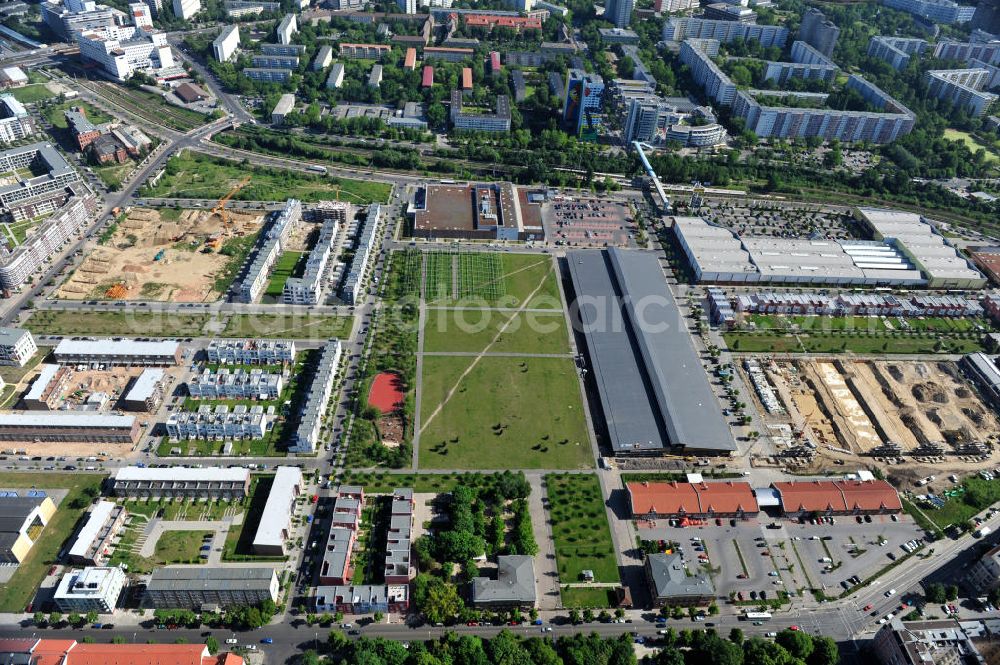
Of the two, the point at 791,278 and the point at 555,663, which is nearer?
the point at 555,663

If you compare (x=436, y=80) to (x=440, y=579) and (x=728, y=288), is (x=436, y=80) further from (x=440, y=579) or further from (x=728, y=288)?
(x=440, y=579)

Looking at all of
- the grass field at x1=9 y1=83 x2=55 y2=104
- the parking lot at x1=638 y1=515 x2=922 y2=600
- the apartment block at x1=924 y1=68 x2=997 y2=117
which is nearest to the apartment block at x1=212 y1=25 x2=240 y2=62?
the grass field at x1=9 y1=83 x2=55 y2=104

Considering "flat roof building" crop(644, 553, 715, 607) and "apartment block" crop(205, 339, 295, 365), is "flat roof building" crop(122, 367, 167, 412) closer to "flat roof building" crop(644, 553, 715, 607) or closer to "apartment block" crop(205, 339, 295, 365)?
"apartment block" crop(205, 339, 295, 365)

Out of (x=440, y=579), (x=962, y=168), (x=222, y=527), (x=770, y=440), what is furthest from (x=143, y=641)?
(x=962, y=168)

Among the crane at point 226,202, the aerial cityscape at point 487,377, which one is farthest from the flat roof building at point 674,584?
the crane at point 226,202

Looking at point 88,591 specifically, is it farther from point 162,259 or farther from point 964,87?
point 964,87

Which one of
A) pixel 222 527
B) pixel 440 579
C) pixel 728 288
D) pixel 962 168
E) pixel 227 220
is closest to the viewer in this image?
pixel 440 579
